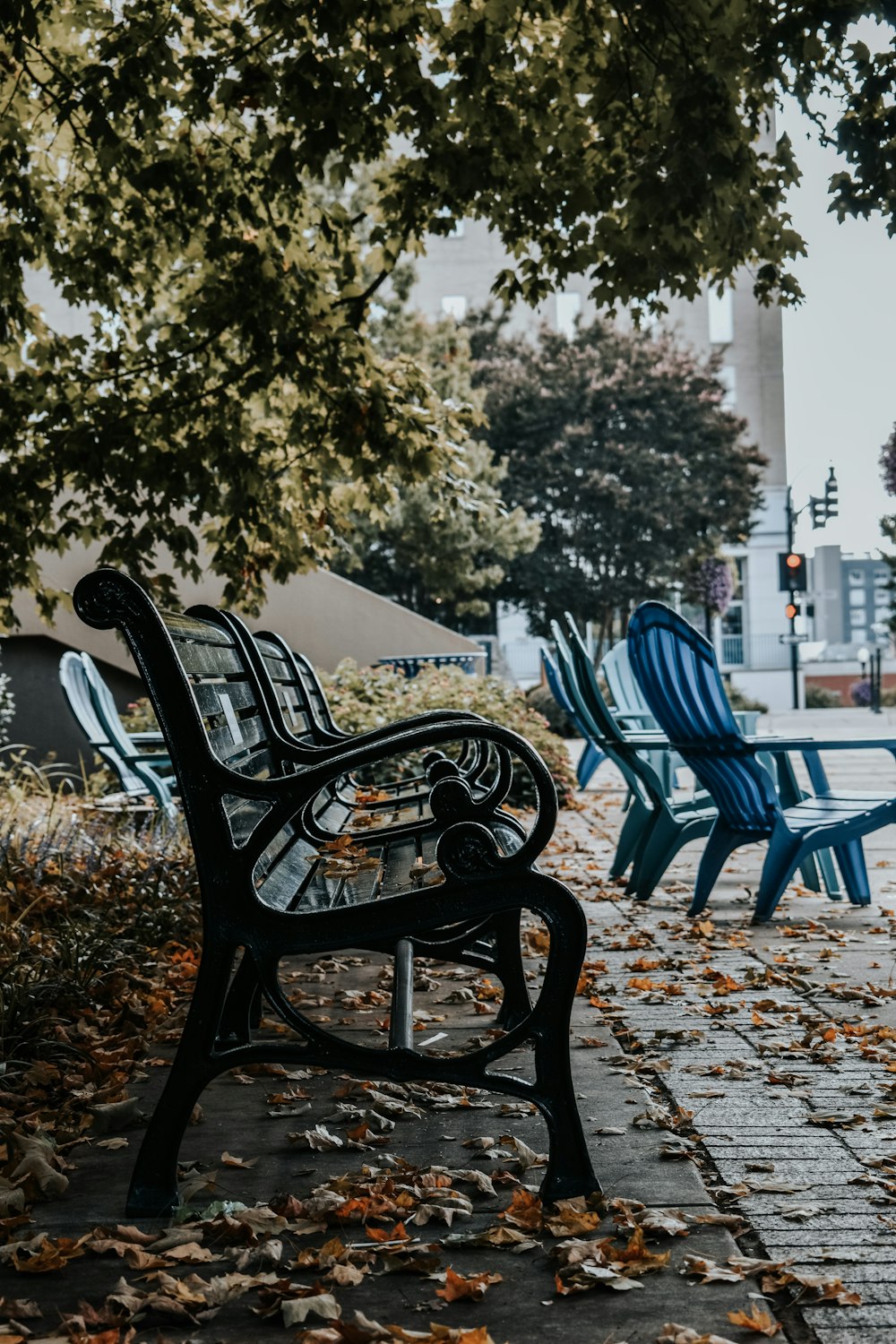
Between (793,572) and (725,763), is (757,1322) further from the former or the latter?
(793,572)

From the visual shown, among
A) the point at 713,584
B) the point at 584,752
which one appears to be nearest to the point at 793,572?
the point at 713,584

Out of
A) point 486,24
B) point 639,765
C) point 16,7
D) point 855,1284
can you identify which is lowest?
point 855,1284

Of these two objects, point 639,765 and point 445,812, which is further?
point 639,765

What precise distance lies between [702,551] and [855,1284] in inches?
1343

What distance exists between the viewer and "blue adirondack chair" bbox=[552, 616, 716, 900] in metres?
7.03

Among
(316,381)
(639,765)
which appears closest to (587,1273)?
(639,765)

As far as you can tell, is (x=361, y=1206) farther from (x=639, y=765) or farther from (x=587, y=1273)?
(x=639, y=765)

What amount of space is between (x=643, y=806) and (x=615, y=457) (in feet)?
90.0

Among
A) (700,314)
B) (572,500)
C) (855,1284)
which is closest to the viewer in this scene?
(855,1284)

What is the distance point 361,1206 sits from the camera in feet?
9.15

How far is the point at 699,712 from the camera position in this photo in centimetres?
622

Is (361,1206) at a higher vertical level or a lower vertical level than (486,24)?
lower

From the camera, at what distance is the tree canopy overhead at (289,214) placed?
6.79m

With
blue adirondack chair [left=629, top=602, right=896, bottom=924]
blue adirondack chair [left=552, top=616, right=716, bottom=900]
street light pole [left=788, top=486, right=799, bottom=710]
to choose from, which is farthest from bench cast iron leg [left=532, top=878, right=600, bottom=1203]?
street light pole [left=788, top=486, right=799, bottom=710]
